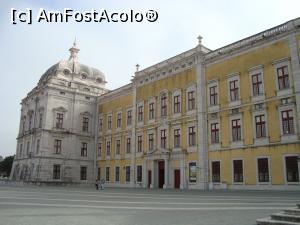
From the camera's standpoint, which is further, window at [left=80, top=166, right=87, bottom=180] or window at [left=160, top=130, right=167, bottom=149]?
window at [left=80, top=166, right=87, bottom=180]

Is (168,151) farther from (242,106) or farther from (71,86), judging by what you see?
(71,86)

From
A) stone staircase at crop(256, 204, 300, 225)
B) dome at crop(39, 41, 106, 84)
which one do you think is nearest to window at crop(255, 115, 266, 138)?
stone staircase at crop(256, 204, 300, 225)

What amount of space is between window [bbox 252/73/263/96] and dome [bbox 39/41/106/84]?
3473cm

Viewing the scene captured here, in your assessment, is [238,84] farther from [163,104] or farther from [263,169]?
[163,104]

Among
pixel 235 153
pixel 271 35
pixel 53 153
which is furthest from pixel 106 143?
pixel 271 35

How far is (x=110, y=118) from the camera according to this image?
48625 mm

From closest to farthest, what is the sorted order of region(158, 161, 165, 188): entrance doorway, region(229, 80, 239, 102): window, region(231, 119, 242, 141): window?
region(231, 119, 242, 141): window
region(229, 80, 239, 102): window
region(158, 161, 165, 188): entrance doorway

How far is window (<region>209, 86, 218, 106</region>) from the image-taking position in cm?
3244

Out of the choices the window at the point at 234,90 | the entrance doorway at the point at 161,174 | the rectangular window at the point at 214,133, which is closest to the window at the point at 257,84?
the window at the point at 234,90

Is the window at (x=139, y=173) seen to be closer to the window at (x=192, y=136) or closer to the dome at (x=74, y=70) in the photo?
the window at (x=192, y=136)

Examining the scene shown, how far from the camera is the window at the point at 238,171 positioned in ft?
94.6

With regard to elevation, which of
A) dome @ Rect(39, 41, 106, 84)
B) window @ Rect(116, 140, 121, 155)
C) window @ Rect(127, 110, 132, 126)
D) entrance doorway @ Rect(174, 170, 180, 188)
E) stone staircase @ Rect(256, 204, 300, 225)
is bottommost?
stone staircase @ Rect(256, 204, 300, 225)

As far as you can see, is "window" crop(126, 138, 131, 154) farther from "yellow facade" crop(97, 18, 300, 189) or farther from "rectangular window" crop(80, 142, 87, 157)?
"rectangular window" crop(80, 142, 87, 157)

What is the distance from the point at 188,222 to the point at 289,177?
19.3 metres
